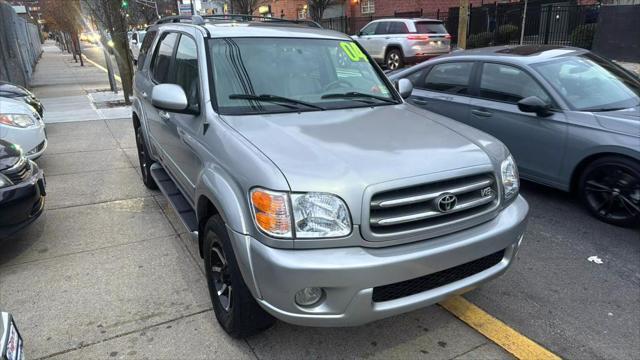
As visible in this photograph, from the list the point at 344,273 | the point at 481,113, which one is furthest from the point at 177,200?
the point at 481,113

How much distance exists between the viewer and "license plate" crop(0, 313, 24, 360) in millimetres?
1897

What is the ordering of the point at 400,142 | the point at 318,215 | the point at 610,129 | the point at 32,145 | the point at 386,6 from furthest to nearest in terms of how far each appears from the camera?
the point at 386,6 < the point at 32,145 < the point at 610,129 < the point at 400,142 < the point at 318,215

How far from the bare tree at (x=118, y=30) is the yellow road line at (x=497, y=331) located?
1050 cm

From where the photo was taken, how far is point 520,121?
4988 mm

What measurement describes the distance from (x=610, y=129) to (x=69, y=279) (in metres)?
4.75

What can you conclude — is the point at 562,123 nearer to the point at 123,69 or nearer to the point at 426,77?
the point at 426,77

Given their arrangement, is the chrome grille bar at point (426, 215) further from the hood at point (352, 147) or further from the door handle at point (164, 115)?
the door handle at point (164, 115)

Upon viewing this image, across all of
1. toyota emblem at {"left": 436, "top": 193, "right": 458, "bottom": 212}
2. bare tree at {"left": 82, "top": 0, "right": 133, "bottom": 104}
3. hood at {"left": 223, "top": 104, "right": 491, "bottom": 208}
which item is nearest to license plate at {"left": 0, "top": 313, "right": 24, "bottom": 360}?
hood at {"left": 223, "top": 104, "right": 491, "bottom": 208}

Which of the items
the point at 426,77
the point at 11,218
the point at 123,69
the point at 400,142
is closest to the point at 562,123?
the point at 426,77

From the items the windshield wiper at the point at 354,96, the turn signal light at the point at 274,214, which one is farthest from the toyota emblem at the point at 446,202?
the windshield wiper at the point at 354,96

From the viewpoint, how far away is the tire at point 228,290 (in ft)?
8.44

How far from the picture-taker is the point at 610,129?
4293mm

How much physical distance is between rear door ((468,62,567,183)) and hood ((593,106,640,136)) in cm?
33

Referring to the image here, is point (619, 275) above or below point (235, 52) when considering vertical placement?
below
